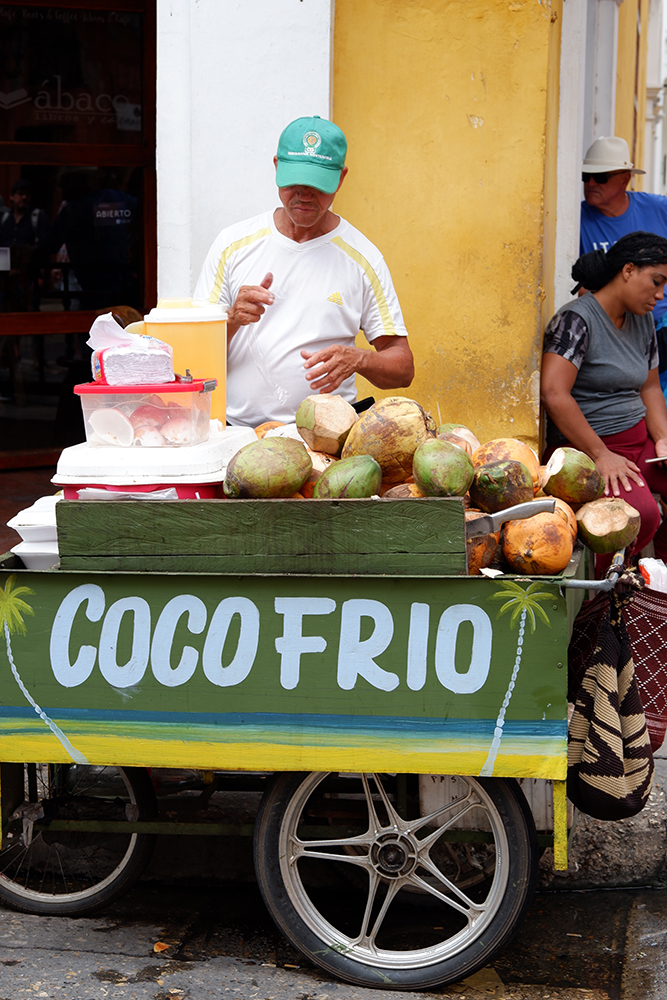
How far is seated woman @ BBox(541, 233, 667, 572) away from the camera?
14.5 feet

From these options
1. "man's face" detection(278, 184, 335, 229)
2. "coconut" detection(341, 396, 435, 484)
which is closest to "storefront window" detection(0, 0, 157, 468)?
"man's face" detection(278, 184, 335, 229)

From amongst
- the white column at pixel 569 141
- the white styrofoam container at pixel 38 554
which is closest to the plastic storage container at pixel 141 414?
the white styrofoam container at pixel 38 554

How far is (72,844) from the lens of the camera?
3.48m

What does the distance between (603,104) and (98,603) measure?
570 cm

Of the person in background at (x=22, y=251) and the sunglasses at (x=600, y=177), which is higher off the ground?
the sunglasses at (x=600, y=177)

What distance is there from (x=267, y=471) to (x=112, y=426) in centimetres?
47

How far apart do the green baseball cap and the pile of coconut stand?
0.74 m

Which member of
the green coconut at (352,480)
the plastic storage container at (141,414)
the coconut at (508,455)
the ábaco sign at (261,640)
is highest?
the plastic storage container at (141,414)

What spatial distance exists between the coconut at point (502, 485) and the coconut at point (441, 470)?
7 cm

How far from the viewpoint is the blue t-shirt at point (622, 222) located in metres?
5.71

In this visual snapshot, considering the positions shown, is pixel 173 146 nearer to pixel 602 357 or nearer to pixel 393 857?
pixel 602 357

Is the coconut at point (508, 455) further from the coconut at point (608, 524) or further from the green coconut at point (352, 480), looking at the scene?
the green coconut at point (352, 480)

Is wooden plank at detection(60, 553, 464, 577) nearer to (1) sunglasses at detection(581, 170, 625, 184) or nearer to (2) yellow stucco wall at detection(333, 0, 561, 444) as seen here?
(2) yellow stucco wall at detection(333, 0, 561, 444)

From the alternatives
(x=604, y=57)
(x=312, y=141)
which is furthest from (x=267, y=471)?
(x=604, y=57)
